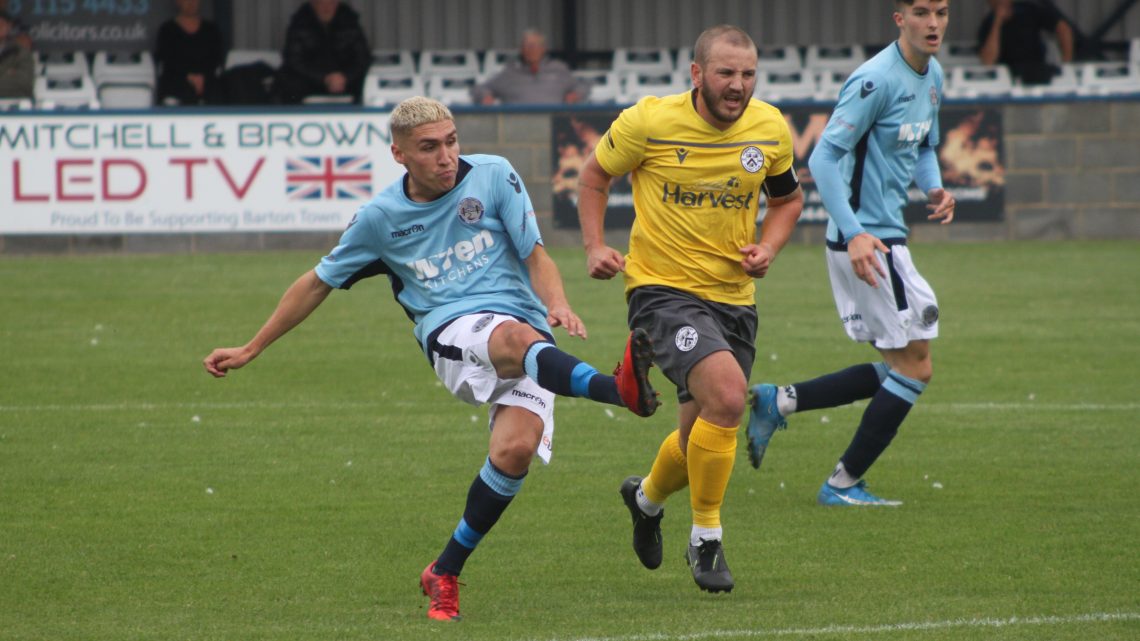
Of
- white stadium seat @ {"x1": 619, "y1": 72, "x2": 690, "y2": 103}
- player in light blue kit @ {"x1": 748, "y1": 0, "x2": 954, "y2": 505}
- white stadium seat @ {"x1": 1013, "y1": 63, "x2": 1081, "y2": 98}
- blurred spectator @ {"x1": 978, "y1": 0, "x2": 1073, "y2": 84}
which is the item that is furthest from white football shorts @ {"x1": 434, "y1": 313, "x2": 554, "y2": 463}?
blurred spectator @ {"x1": 978, "y1": 0, "x2": 1073, "y2": 84}

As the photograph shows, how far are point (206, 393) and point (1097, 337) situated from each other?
5.97 m

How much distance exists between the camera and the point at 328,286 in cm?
545

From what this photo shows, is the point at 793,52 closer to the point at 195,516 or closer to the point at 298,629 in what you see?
the point at 195,516

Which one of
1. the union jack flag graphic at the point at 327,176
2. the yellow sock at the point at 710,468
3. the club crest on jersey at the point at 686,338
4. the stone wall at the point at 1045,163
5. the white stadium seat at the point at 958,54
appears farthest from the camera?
the white stadium seat at the point at 958,54

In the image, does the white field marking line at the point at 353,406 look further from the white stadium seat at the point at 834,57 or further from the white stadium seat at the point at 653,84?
the white stadium seat at the point at 834,57

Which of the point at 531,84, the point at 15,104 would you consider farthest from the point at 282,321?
the point at 15,104

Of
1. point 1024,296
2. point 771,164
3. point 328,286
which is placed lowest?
point 1024,296

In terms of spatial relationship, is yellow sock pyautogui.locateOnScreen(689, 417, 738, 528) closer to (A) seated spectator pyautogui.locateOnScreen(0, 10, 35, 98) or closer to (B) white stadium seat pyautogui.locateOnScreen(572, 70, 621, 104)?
(B) white stadium seat pyautogui.locateOnScreen(572, 70, 621, 104)

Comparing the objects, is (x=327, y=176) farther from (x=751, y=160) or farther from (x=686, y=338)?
(x=686, y=338)

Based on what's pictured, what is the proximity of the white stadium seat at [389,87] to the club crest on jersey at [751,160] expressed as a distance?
40.9 ft

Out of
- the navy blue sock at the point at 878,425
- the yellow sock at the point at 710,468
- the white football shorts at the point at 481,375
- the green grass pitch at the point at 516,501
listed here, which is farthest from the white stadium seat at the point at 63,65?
the yellow sock at the point at 710,468

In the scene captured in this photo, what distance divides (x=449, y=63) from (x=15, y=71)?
6.33 meters

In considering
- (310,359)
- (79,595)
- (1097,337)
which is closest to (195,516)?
(79,595)

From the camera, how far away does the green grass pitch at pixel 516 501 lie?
5105 mm
